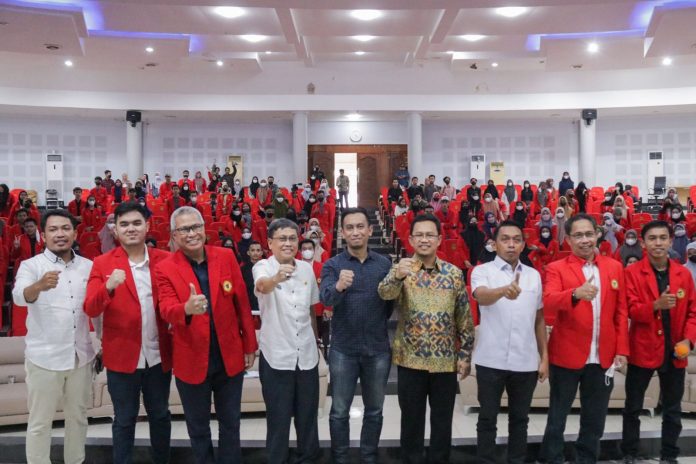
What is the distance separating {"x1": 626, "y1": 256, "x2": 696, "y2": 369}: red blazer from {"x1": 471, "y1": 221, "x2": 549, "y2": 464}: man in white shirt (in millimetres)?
643

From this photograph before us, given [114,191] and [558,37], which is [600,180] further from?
[114,191]

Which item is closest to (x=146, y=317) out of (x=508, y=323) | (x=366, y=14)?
(x=508, y=323)

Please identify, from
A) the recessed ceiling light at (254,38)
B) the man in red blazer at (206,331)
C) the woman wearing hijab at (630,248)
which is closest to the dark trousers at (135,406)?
the man in red blazer at (206,331)

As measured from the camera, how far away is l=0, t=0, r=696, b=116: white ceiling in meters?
9.06

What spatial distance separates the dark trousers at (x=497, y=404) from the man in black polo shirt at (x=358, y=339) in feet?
1.70

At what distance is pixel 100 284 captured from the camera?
267 centimetres

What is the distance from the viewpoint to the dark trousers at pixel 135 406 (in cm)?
271

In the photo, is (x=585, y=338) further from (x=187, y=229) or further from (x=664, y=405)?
(x=187, y=229)

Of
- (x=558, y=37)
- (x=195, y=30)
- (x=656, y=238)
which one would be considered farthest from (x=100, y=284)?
(x=558, y=37)

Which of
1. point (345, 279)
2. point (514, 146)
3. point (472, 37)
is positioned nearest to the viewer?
point (345, 279)

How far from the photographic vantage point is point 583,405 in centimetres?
298

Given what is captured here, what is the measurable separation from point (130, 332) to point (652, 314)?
2768 millimetres

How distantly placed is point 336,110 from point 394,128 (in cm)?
243

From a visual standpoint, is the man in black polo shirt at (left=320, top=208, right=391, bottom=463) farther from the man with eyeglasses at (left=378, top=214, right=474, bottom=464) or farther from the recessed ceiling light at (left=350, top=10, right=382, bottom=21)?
the recessed ceiling light at (left=350, top=10, right=382, bottom=21)
